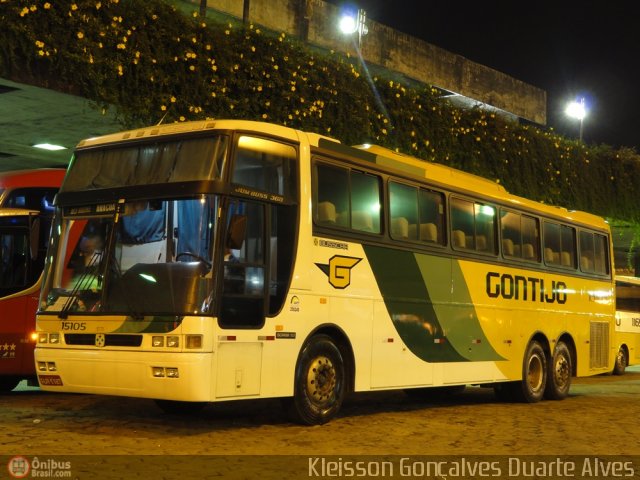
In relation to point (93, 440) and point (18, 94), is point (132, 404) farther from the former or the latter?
point (18, 94)

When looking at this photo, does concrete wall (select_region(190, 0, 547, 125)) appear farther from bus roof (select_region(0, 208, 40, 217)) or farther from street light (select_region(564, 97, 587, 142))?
bus roof (select_region(0, 208, 40, 217))

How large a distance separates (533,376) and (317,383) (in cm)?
651

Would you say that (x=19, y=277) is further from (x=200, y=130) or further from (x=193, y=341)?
(x=193, y=341)

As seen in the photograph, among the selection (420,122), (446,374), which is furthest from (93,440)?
(420,122)

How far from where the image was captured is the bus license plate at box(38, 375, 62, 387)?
9.57 metres

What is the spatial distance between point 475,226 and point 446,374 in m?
2.49

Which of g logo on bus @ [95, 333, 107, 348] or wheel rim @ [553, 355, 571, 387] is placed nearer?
g logo on bus @ [95, 333, 107, 348]

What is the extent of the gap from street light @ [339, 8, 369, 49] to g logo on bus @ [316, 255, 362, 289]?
54.9 feet


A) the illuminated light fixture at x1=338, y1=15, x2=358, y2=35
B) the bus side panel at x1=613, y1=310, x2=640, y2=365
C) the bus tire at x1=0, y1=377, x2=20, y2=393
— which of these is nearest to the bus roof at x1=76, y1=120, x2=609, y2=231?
the bus tire at x1=0, y1=377, x2=20, y2=393

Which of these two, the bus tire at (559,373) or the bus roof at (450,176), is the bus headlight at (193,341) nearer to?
the bus roof at (450,176)

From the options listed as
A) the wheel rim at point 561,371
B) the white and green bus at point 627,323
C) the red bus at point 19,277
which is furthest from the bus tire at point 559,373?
the white and green bus at point 627,323

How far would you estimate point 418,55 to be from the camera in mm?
31922

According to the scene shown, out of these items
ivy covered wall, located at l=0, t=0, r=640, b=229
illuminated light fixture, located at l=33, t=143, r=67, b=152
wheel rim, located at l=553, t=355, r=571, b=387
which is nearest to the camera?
ivy covered wall, located at l=0, t=0, r=640, b=229

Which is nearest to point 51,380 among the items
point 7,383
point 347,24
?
point 7,383
